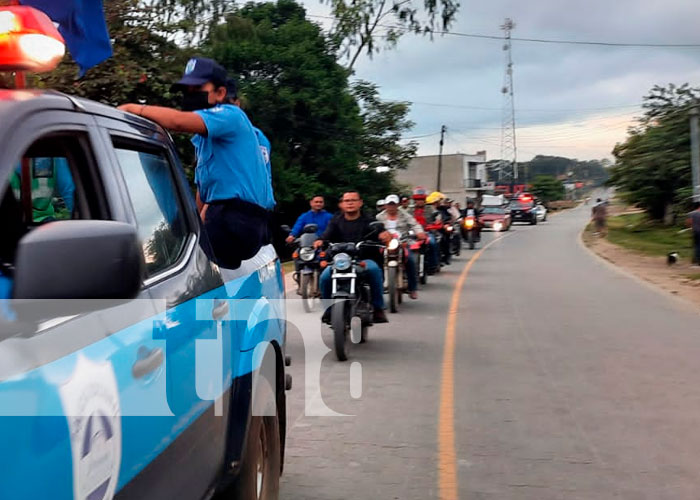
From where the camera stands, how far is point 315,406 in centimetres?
680

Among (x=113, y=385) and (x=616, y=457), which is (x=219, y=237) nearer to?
(x=113, y=385)

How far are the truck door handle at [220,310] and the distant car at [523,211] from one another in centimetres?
5706

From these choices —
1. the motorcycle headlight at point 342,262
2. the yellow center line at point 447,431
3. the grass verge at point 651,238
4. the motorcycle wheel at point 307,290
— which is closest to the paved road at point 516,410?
the yellow center line at point 447,431

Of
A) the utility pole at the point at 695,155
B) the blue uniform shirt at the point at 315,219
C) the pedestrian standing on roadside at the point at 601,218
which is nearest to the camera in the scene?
the blue uniform shirt at the point at 315,219

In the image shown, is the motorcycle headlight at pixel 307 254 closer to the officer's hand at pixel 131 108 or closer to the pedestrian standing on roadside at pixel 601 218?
the officer's hand at pixel 131 108

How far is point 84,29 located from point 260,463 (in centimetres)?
206

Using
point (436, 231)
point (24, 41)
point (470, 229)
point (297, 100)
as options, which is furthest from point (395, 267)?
point (297, 100)

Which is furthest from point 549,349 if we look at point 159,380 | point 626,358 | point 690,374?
point 159,380

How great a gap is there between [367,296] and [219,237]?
5890 mm

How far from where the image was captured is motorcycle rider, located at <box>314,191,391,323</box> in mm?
9617

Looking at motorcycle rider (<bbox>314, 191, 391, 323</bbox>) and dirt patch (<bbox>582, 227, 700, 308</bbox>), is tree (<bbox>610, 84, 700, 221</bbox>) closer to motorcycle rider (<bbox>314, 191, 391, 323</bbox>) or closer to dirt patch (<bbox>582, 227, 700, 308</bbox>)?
dirt patch (<bbox>582, 227, 700, 308</bbox>)

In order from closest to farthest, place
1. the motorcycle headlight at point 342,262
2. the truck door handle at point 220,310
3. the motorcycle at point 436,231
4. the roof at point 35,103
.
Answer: the roof at point 35,103 < the truck door handle at point 220,310 < the motorcycle headlight at point 342,262 < the motorcycle at point 436,231

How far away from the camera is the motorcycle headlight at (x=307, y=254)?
11.6m

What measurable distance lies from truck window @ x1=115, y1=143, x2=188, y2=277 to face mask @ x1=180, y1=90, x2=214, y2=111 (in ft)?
1.95
